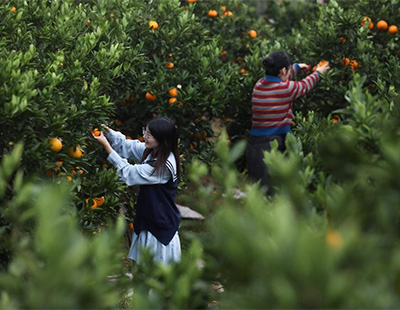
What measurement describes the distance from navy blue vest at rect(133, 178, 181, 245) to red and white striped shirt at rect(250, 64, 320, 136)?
175cm

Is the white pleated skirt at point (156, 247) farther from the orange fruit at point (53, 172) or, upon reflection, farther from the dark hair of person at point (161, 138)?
the orange fruit at point (53, 172)

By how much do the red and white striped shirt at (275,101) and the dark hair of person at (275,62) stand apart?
0.07 metres

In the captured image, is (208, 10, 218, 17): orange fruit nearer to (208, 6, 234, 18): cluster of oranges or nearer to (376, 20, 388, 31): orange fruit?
(208, 6, 234, 18): cluster of oranges

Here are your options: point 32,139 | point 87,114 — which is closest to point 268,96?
point 87,114

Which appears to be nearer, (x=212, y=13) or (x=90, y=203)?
(x=90, y=203)

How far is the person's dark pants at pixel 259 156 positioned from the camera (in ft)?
18.6

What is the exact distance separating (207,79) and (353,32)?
1.62 m

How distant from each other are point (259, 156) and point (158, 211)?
1.95 meters

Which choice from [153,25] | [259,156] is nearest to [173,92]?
[153,25]

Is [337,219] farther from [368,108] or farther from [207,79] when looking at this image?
[207,79]

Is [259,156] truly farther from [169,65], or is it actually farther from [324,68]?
[169,65]

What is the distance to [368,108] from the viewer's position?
2.20 meters

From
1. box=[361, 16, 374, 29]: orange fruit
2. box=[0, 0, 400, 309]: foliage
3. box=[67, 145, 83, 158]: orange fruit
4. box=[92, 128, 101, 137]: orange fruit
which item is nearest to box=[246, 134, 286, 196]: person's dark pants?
box=[0, 0, 400, 309]: foliage

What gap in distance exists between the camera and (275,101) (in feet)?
18.2
